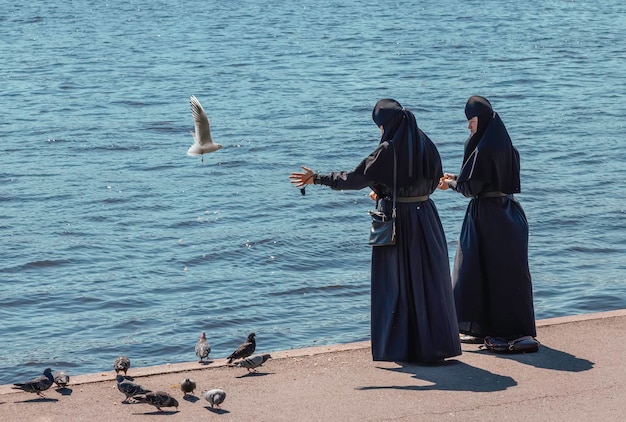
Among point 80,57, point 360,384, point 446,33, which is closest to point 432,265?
point 360,384

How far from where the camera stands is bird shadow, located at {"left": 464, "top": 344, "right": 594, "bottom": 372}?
8266 mm

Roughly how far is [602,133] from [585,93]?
4550 mm

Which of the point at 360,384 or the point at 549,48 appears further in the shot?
the point at 549,48

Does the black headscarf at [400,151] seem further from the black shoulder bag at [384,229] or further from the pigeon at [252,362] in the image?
the pigeon at [252,362]

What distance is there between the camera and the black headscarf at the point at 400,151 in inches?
324

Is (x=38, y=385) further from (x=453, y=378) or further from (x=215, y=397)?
(x=453, y=378)

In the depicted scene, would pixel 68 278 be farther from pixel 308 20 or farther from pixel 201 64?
pixel 308 20

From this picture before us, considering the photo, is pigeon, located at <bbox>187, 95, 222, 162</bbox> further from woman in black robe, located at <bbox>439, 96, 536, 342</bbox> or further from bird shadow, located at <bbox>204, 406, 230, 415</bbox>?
bird shadow, located at <bbox>204, 406, 230, 415</bbox>

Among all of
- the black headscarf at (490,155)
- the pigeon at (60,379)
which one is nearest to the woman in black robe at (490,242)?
the black headscarf at (490,155)

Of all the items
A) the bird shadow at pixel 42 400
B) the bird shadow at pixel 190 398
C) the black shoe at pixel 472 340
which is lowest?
the bird shadow at pixel 42 400

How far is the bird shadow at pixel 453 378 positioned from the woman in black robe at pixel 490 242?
578 mm

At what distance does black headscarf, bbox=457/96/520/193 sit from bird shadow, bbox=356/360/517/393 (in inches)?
50.8

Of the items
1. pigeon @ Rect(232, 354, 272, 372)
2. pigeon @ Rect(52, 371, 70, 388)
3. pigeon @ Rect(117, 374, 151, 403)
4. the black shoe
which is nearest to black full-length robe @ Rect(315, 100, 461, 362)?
the black shoe

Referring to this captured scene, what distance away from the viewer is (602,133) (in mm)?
22125
